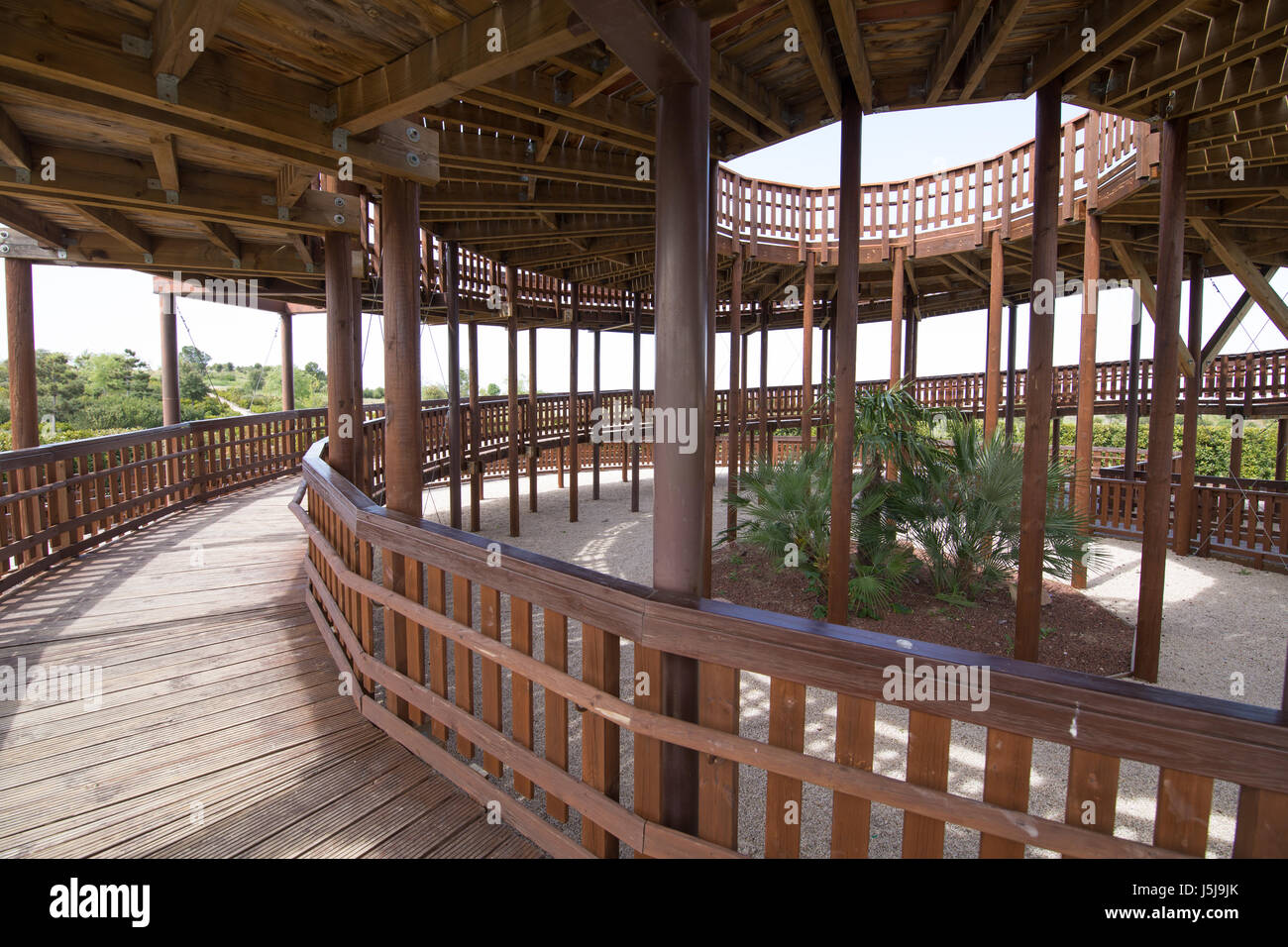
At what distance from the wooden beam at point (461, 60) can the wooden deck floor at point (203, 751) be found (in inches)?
118

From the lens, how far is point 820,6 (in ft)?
15.5

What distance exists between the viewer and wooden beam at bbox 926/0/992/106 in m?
4.07

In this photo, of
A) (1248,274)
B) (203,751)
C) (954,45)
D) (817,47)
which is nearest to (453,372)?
(817,47)

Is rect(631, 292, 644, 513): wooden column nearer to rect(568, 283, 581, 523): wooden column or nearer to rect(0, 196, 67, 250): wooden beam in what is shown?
rect(568, 283, 581, 523): wooden column

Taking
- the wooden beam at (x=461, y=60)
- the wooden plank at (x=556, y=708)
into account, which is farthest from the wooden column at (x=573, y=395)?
the wooden plank at (x=556, y=708)

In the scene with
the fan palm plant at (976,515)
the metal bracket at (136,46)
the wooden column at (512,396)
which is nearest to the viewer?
the metal bracket at (136,46)

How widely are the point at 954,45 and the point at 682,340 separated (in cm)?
427

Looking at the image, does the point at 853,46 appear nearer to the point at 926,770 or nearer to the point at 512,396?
the point at 926,770

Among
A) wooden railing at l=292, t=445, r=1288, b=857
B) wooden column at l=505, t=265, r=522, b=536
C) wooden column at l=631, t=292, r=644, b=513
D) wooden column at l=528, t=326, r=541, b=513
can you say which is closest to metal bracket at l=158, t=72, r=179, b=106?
wooden railing at l=292, t=445, r=1288, b=857

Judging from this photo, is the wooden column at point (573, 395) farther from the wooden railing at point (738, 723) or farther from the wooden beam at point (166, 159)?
the wooden railing at point (738, 723)

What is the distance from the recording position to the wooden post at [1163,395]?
225 inches

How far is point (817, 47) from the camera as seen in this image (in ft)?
14.4

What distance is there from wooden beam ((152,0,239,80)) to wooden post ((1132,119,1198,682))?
719 cm

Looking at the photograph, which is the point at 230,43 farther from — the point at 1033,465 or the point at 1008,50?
the point at 1033,465
